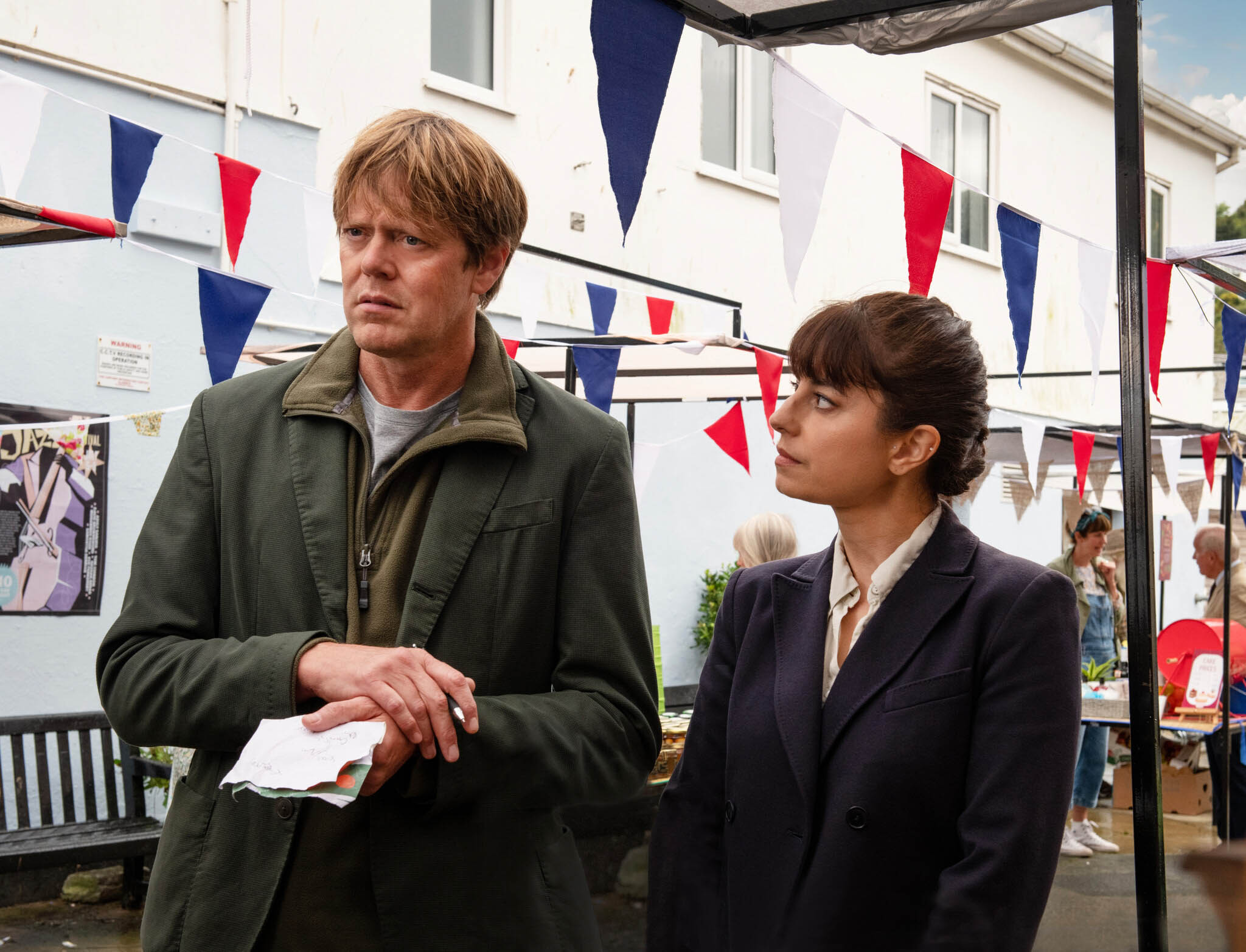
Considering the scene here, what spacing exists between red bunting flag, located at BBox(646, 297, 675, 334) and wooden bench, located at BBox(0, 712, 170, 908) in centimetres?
355

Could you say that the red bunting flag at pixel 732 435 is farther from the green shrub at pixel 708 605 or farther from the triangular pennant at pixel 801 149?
the triangular pennant at pixel 801 149

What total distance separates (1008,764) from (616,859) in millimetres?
3197

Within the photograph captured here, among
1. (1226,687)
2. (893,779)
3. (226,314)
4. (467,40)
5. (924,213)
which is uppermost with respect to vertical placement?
(467,40)

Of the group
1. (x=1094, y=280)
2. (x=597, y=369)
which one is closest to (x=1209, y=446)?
(x=1094, y=280)

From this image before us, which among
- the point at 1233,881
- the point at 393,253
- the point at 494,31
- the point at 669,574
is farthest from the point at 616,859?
the point at 494,31

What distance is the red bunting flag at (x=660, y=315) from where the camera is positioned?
7.24 m

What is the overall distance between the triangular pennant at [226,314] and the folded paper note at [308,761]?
3438 millimetres

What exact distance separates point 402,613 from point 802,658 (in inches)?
27.0

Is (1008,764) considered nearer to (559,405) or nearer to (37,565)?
(559,405)

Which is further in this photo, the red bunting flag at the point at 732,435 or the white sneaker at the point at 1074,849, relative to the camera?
the white sneaker at the point at 1074,849

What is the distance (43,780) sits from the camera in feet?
19.9

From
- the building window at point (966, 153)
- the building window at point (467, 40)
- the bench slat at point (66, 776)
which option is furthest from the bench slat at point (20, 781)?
the building window at point (966, 153)

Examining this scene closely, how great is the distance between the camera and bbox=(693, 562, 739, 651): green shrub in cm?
1068

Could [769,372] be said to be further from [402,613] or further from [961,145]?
[961,145]
